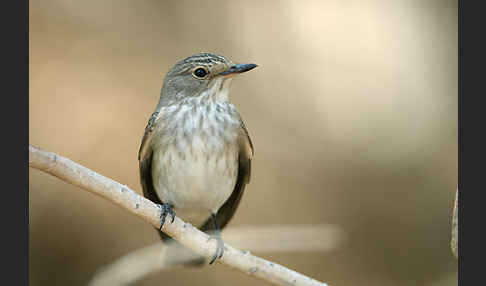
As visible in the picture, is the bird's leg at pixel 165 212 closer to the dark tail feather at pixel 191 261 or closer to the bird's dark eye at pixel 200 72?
the dark tail feather at pixel 191 261

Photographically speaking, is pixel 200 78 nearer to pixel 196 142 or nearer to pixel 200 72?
pixel 200 72

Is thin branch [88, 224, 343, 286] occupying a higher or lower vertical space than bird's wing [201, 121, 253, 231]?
lower

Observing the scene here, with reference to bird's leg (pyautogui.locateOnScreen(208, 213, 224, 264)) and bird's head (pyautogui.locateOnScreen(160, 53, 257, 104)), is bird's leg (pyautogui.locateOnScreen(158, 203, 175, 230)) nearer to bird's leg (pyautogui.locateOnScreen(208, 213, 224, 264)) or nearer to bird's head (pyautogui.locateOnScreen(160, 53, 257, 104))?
bird's leg (pyautogui.locateOnScreen(208, 213, 224, 264))

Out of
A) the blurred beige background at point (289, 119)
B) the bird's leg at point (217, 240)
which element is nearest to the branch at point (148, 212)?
the bird's leg at point (217, 240)

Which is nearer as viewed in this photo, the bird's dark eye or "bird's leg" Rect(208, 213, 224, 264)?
"bird's leg" Rect(208, 213, 224, 264)

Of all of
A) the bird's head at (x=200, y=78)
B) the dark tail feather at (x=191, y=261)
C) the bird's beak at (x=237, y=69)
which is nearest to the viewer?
the bird's beak at (x=237, y=69)

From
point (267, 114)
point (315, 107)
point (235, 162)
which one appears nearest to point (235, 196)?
point (235, 162)

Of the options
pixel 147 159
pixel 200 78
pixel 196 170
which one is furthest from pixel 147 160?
pixel 200 78

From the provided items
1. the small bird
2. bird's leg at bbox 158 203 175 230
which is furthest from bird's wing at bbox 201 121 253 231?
bird's leg at bbox 158 203 175 230
